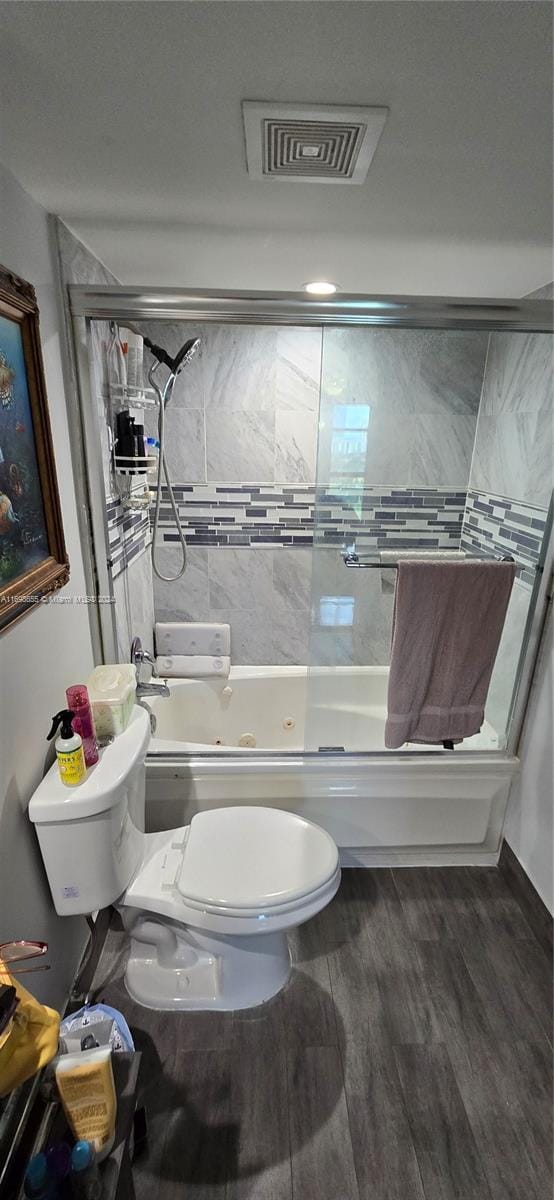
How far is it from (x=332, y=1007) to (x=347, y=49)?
2.01m

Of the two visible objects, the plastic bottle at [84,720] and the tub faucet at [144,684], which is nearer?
the plastic bottle at [84,720]

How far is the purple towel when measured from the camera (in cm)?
154

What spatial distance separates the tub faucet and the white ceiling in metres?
1.32

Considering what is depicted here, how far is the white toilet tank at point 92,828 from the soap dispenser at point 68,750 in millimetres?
23

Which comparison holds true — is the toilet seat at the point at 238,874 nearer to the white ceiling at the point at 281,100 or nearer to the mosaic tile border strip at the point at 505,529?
the mosaic tile border strip at the point at 505,529

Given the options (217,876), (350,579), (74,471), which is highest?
(74,471)

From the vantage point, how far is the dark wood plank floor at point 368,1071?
1089mm

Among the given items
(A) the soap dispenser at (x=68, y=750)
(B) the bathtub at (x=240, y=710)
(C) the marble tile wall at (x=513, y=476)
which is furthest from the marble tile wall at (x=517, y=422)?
(A) the soap dispenser at (x=68, y=750)

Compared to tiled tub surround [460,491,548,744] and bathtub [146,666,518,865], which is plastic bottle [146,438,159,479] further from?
tiled tub surround [460,491,548,744]

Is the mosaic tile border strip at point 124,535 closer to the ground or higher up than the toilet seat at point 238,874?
higher up

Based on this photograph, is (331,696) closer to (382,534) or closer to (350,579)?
(350,579)

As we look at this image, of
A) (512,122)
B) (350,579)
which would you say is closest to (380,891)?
(350,579)

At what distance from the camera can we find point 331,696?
1965 mm

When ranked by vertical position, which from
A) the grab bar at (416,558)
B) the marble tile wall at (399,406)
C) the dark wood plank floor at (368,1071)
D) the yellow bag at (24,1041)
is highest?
the marble tile wall at (399,406)
